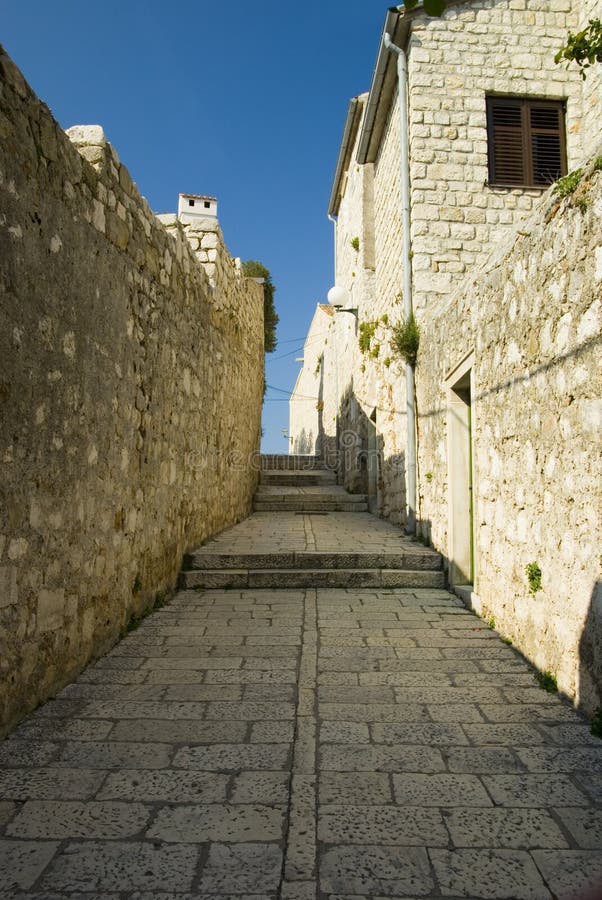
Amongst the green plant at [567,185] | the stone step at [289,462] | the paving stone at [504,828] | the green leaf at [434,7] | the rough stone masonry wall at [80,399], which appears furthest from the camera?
the stone step at [289,462]

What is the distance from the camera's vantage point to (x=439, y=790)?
91.6 inches

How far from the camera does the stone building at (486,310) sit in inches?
124

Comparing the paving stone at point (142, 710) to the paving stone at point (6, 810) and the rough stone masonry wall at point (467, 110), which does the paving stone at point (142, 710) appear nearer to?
the paving stone at point (6, 810)

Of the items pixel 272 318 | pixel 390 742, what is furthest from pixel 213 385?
pixel 272 318

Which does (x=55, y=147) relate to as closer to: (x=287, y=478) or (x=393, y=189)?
(x=393, y=189)

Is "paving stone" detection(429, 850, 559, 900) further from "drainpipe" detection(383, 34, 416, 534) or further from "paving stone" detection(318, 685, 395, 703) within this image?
"drainpipe" detection(383, 34, 416, 534)

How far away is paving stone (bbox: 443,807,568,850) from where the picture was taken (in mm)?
1998

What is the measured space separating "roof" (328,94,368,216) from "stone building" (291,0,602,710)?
0.18 feet

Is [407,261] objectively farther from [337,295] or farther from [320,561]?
[337,295]

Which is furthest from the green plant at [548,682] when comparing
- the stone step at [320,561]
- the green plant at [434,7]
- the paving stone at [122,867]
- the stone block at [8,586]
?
the green plant at [434,7]

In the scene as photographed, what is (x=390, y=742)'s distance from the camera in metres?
2.73

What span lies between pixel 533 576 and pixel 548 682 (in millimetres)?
634

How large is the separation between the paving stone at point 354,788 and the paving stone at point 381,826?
4 centimetres

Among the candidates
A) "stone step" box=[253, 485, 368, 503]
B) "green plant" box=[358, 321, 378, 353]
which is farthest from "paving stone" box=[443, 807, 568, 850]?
"stone step" box=[253, 485, 368, 503]
